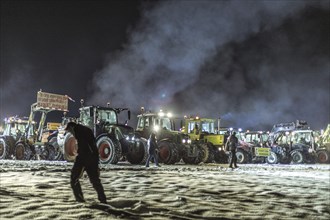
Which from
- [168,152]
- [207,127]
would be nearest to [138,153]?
[168,152]

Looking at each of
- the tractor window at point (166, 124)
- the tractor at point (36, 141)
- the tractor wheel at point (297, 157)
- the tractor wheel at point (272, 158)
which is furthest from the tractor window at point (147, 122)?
the tractor wheel at point (297, 157)

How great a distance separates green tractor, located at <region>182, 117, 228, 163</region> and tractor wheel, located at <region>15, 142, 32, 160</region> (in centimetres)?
847

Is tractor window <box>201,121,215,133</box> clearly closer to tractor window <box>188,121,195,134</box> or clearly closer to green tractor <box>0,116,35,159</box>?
tractor window <box>188,121,195,134</box>

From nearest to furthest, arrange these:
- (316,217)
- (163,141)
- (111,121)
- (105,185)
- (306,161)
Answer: (316,217), (105,185), (111,121), (163,141), (306,161)

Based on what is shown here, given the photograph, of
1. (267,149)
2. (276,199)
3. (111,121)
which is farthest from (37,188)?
(267,149)

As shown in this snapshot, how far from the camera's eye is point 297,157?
1007 inches

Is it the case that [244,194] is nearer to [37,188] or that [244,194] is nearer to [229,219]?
[229,219]

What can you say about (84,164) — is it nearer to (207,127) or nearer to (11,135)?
(207,127)

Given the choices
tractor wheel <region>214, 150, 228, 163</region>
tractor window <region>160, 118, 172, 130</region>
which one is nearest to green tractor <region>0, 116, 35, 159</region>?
tractor window <region>160, 118, 172, 130</region>

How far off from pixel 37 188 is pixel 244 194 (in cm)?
409

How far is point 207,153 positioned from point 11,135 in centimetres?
1093

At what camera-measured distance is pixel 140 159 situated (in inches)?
642

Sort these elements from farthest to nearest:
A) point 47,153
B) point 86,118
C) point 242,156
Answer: point 242,156 < point 47,153 < point 86,118

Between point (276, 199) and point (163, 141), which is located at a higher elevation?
point (163, 141)
